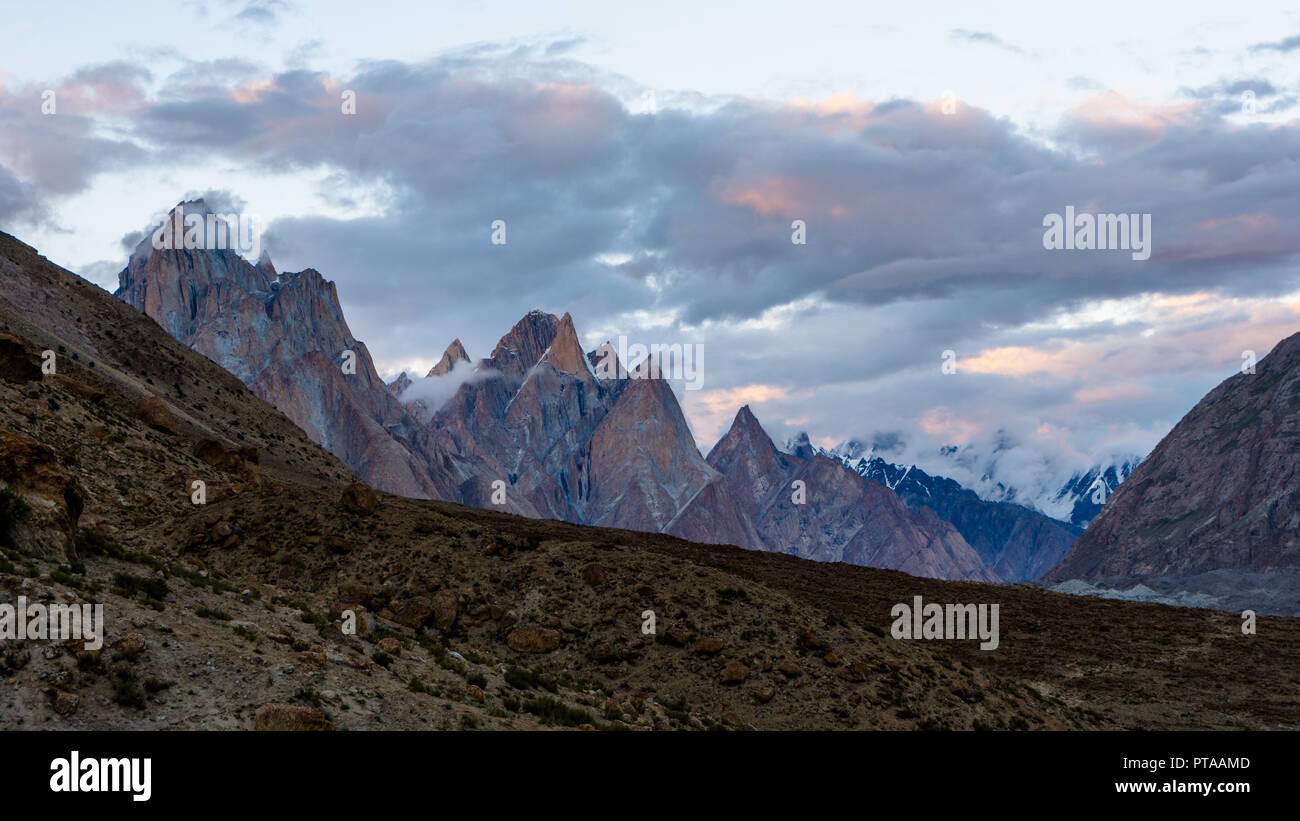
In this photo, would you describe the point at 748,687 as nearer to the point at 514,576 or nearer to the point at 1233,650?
the point at 514,576

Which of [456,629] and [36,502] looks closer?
[36,502]

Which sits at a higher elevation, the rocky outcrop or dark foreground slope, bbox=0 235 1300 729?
the rocky outcrop

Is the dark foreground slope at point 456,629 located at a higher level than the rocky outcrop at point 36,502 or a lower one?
lower

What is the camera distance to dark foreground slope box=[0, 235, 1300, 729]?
17.6 meters

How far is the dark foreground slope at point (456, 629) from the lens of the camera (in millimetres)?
17594

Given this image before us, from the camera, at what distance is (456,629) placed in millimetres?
34906

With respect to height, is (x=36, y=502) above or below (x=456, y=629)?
above

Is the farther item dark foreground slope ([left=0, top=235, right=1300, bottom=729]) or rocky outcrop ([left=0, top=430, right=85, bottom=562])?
rocky outcrop ([left=0, top=430, right=85, bottom=562])

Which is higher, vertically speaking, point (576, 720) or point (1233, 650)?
point (576, 720)
